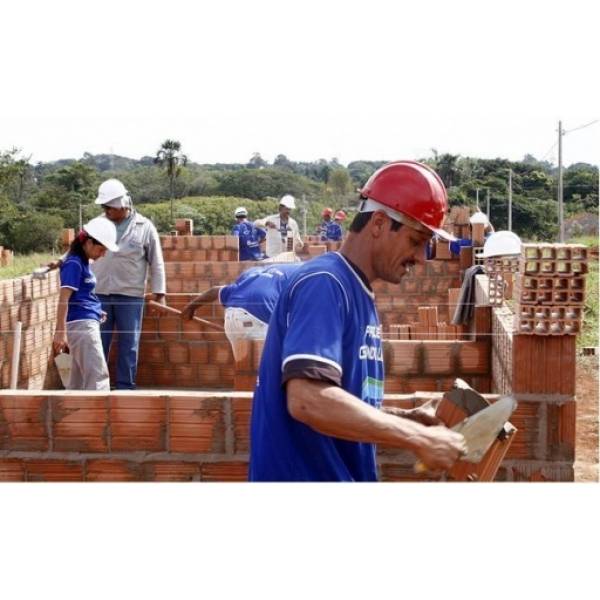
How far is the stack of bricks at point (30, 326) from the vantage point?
677 centimetres

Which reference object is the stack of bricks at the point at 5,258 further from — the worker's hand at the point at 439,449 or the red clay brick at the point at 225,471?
the worker's hand at the point at 439,449

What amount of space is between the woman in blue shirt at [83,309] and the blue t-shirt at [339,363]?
142 inches

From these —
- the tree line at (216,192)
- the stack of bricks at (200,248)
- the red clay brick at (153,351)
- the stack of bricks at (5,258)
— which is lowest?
the red clay brick at (153,351)

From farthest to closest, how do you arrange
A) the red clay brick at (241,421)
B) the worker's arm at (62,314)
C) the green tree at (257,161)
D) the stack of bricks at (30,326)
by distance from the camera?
1. the green tree at (257,161)
2. the stack of bricks at (30,326)
3. the worker's arm at (62,314)
4. the red clay brick at (241,421)

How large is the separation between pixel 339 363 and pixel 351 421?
5.9 inches

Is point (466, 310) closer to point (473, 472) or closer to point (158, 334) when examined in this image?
point (158, 334)

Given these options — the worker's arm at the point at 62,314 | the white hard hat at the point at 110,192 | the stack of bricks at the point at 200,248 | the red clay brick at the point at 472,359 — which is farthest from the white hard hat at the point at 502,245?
the stack of bricks at the point at 200,248

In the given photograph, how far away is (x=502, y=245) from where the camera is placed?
7160 millimetres

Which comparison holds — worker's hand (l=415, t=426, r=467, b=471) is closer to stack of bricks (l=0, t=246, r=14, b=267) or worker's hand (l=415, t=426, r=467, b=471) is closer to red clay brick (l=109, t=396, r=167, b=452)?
red clay brick (l=109, t=396, r=167, b=452)

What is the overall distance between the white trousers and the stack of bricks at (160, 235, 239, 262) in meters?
7.20

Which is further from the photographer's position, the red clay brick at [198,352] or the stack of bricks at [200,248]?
the stack of bricks at [200,248]

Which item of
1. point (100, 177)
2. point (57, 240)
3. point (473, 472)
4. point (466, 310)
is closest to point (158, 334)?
point (466, 310)

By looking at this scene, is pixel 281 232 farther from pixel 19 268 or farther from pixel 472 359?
pixel 19 268

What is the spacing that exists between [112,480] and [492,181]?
5194cm
